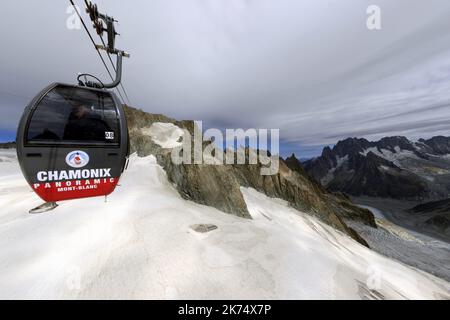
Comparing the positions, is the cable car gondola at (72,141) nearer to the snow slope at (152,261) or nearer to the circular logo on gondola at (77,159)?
the circular logo on gondola at (77,159)

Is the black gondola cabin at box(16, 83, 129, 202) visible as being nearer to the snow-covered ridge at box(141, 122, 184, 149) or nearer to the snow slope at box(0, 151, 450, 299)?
the snow slope at box(0, 151, 450, 299)

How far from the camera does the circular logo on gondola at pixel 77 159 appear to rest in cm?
514

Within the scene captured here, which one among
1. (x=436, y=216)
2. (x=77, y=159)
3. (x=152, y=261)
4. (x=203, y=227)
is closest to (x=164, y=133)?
(x=203, y=227)

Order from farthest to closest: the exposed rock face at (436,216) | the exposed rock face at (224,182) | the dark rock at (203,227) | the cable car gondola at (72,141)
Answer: the exposed rock face at (436,216)
the exposed rock face at (224,182)
the dark rock at (203,227)
the cable car gondola at (72,141)

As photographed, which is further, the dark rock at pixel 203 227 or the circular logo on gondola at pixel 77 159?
the dark rock at pixel 203 227

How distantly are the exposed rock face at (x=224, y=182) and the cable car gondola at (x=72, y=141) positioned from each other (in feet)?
42.7

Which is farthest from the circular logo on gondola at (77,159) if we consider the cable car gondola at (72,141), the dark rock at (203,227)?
the dark rock at (203,227)

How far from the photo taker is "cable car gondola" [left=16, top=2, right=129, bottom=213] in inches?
187

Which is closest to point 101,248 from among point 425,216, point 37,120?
point 37,120

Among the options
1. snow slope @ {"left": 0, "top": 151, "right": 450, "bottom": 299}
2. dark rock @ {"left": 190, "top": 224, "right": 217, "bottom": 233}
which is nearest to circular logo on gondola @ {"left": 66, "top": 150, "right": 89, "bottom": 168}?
snow slope @ {"left": 0, "top": 151, "right": 450, "bottom": 299}

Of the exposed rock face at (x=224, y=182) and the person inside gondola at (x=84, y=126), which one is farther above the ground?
the person inside gondola at (x=84, y=126)

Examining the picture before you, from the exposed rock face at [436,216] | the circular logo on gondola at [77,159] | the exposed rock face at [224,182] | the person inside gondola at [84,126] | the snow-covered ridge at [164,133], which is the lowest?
the exposed rock face at [436,216]
